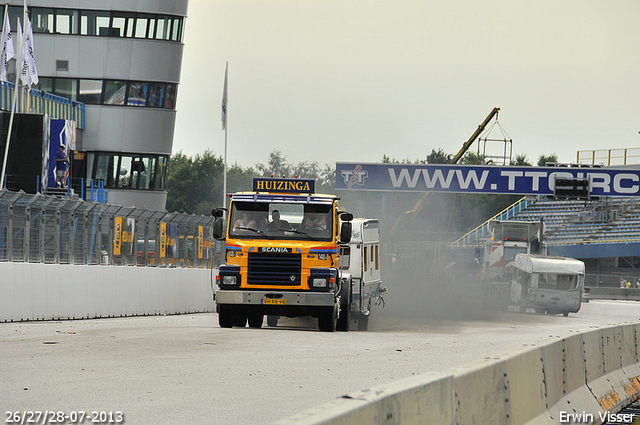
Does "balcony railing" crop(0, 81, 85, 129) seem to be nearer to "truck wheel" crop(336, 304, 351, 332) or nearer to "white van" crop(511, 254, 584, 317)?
"white van" crop(511, 254, 584, 317)

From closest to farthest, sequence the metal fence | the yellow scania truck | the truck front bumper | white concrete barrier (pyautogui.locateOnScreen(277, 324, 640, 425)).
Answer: white concrete barrier (pyautogui.locateOnScreen(277, 324, 640, 425)), the truck front bumper, the yellow scania truck, the metal fence

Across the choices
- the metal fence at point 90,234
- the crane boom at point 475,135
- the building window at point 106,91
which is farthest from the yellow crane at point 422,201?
the metal fence at point 90,234

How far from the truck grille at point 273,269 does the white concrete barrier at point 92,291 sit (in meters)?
4.78

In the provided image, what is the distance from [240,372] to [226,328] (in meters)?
8.16

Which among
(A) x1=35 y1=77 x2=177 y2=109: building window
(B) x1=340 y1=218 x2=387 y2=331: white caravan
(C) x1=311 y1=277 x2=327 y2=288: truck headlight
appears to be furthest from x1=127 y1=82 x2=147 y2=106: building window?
(C) x1=311 y1=277 x2=327 y2=288: truck headlight

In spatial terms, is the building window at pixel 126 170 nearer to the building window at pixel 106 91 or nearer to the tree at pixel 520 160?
the building window at pixel 106 91

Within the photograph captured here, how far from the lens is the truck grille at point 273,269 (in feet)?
60.0

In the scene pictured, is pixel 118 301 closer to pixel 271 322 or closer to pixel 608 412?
pixel 271 322

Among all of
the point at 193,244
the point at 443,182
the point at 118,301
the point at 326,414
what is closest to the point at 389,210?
the point at 443,182

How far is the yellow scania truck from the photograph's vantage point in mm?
18250

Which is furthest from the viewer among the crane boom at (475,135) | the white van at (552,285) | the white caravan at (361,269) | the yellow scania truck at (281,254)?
the crane boom at (475,135)

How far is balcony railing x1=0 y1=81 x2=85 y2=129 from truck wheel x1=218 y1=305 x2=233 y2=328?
1045 inches

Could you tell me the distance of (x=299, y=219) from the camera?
18.6m

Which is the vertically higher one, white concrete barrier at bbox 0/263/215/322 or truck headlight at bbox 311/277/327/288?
truck headlight at bbox 311/277/327/288
